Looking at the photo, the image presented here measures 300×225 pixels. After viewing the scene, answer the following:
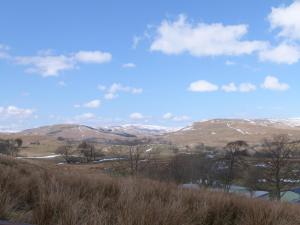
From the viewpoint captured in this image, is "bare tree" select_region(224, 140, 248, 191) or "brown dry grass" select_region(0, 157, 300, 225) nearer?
"brown dry grass" select_region(0, 157, 300, 225)

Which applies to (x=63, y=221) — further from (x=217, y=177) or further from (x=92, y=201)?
(x=217, y=177)

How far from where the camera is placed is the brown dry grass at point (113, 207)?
560 centimetres

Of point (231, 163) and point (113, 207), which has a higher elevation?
point (113, 207)

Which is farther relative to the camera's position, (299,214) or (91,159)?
(91,159)

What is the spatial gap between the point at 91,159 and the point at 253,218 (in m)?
162

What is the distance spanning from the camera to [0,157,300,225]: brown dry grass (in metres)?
5.60

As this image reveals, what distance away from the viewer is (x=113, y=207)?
6426 mm

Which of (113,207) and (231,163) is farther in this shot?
(231,163)

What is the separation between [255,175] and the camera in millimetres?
83188

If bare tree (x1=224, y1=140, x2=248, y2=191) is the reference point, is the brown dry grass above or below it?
above

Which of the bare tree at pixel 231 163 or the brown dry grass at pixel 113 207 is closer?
the brown dry grass at pixel 113 207

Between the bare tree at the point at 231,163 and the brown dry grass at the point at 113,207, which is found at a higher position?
the brown dry grass at the point at 113,207

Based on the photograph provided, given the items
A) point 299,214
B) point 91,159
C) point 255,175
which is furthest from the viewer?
point 91,159

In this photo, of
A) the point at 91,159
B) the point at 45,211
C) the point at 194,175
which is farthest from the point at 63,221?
the point at 91,159
